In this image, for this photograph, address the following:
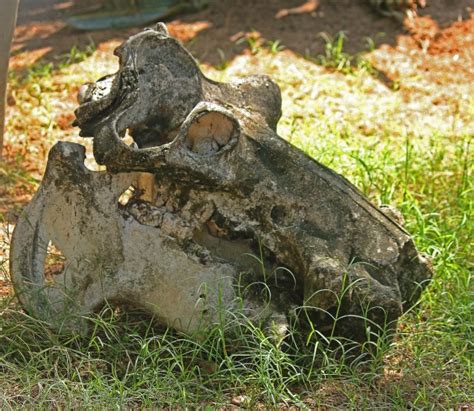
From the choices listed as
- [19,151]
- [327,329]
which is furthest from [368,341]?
[19,151]

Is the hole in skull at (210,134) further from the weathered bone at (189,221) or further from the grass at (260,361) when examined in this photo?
the grass at (260,361)

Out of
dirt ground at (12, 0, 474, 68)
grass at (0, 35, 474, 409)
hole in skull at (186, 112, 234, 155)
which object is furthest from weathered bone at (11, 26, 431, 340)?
dirt ground at (12, 0, 474, 68)

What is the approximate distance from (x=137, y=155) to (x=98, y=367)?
0.85m

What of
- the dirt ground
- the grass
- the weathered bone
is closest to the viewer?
the grass

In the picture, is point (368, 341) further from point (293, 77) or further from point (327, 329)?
point (293, 77)

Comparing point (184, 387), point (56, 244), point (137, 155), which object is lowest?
point (184, 387)

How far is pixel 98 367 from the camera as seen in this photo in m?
4.01

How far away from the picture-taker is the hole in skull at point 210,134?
3949 millimetres

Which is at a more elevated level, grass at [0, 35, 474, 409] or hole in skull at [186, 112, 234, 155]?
hole in skull at [186, 112, 234, 155]

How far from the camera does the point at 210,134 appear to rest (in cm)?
399

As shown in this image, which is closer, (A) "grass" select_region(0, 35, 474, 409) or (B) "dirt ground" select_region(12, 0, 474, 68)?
(A) "grass" select_region(0, 35, 474, 409)

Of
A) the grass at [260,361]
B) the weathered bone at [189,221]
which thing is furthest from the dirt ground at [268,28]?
the weathered bone at [189,221]

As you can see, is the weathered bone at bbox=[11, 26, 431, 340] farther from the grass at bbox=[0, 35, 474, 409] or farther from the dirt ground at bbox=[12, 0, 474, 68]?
the dirt ground at bbox=[12, 0, 474, 68]

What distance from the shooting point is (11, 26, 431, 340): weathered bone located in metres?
3.94
